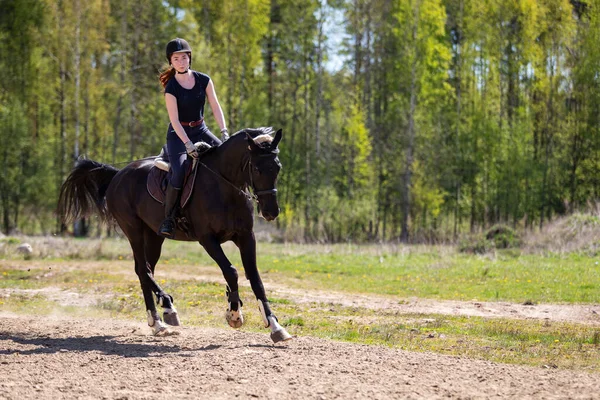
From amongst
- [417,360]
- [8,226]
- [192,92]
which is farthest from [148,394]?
[8,226]

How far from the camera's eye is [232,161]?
31.3ft

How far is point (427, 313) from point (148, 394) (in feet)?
25.0

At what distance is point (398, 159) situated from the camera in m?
43.6

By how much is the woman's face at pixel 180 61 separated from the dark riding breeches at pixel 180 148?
0.78 meters

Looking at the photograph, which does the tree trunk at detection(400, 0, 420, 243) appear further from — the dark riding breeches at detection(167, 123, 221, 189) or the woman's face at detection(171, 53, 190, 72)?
the woman's face at detection(171, 53, 190, 72)

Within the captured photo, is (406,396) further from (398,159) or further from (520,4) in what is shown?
(398,159)

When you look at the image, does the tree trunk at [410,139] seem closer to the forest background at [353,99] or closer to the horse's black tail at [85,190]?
the forest background at [353,99]

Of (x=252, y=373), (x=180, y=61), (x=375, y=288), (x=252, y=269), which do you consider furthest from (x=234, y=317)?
(x=375, y=288)

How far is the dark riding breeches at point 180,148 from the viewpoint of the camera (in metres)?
10.0

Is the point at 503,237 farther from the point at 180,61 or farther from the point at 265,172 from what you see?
the point at 265,172

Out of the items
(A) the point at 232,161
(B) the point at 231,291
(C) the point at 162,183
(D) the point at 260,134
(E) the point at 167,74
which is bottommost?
(B) the point at 231,291

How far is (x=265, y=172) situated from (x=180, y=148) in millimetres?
1785

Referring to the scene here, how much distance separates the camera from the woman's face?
32.9ft

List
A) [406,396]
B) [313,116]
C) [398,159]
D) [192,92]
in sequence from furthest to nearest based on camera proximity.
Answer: [313,116], [398,159], [192,92], [406,396]
